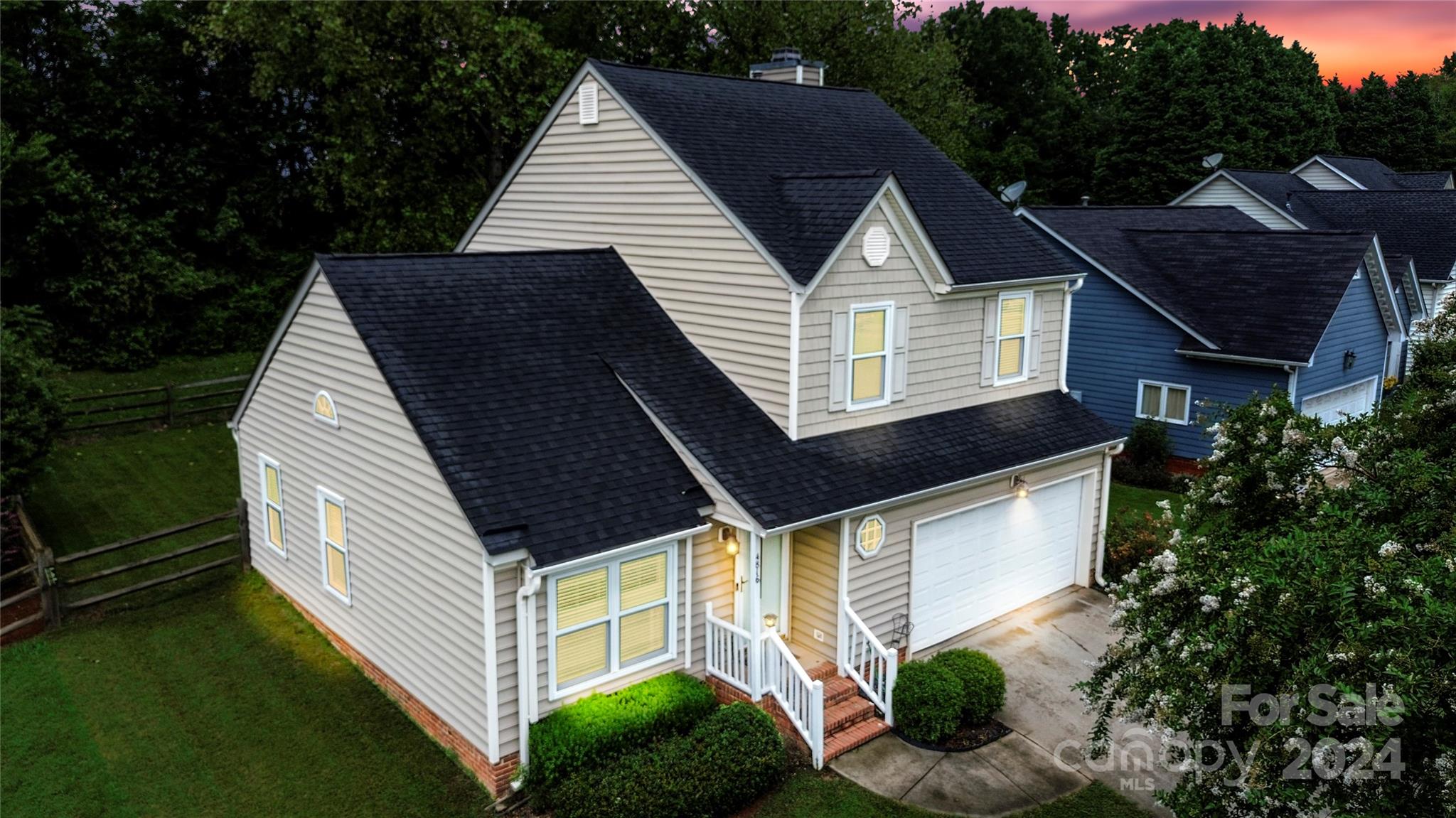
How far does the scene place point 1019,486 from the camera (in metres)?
15.9

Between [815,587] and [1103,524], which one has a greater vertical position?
[815,587]

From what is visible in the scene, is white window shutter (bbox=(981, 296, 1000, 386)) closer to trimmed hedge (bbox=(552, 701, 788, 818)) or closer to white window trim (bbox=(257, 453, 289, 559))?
trimmed hedge (bbox=(552, 701, 788, 818))

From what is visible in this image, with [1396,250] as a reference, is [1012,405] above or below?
below

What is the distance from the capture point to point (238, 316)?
3425 cm

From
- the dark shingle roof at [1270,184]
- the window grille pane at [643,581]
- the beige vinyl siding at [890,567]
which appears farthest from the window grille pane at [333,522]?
the dark shingle roof at [1270,184]

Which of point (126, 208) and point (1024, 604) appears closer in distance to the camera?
point (1024, 604)

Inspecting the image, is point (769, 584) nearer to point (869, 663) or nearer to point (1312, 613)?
point (869, 663)

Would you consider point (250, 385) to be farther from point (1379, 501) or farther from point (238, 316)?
point (238, 316)

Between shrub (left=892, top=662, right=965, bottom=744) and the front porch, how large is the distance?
22 cm

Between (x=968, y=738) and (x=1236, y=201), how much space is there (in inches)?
1403

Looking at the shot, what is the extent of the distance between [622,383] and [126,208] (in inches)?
1017

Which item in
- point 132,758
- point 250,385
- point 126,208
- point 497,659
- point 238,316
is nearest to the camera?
point 497,659

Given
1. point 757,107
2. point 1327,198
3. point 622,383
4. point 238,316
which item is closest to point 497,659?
point 622,383

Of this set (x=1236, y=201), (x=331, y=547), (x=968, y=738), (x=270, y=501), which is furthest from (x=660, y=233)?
(x=1236, y=201)
